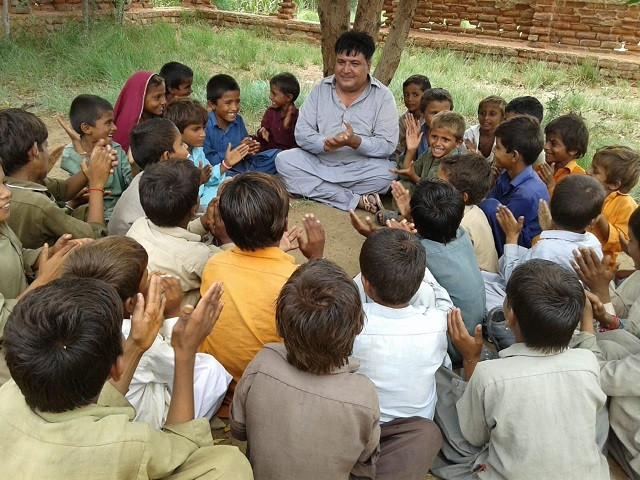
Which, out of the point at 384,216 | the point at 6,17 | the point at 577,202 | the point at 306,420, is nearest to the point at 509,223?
the point at 577,202

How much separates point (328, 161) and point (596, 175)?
2018mm

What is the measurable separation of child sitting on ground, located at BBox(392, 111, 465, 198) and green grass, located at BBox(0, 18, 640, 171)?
1932 millimetres

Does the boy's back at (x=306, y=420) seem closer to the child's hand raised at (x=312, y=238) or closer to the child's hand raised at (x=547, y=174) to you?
the child's hand raised at (x=312, y=238)

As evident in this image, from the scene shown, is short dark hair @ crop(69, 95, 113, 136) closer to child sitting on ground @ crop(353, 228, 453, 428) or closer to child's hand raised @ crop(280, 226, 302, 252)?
child's hand raised @ crop(280, 226, 302, 252)

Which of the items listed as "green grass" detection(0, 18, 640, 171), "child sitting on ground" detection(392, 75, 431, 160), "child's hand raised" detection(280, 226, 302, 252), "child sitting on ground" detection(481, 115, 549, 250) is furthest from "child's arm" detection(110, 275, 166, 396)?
"green grass" detection(0, 18, 640, 171)

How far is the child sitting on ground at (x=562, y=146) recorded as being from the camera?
155 inches

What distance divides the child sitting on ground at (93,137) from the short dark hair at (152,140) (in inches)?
12.8

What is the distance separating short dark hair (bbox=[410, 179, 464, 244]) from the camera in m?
2.79

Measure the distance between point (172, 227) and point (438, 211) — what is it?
1282mm

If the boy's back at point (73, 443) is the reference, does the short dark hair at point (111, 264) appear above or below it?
above

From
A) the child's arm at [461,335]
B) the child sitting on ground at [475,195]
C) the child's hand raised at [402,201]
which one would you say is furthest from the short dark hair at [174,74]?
the child's arm at [461,335]

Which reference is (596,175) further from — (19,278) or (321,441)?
(19,278)

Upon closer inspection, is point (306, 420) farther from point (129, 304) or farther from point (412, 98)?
point (412, 98)

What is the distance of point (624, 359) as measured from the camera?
2.22 meters
